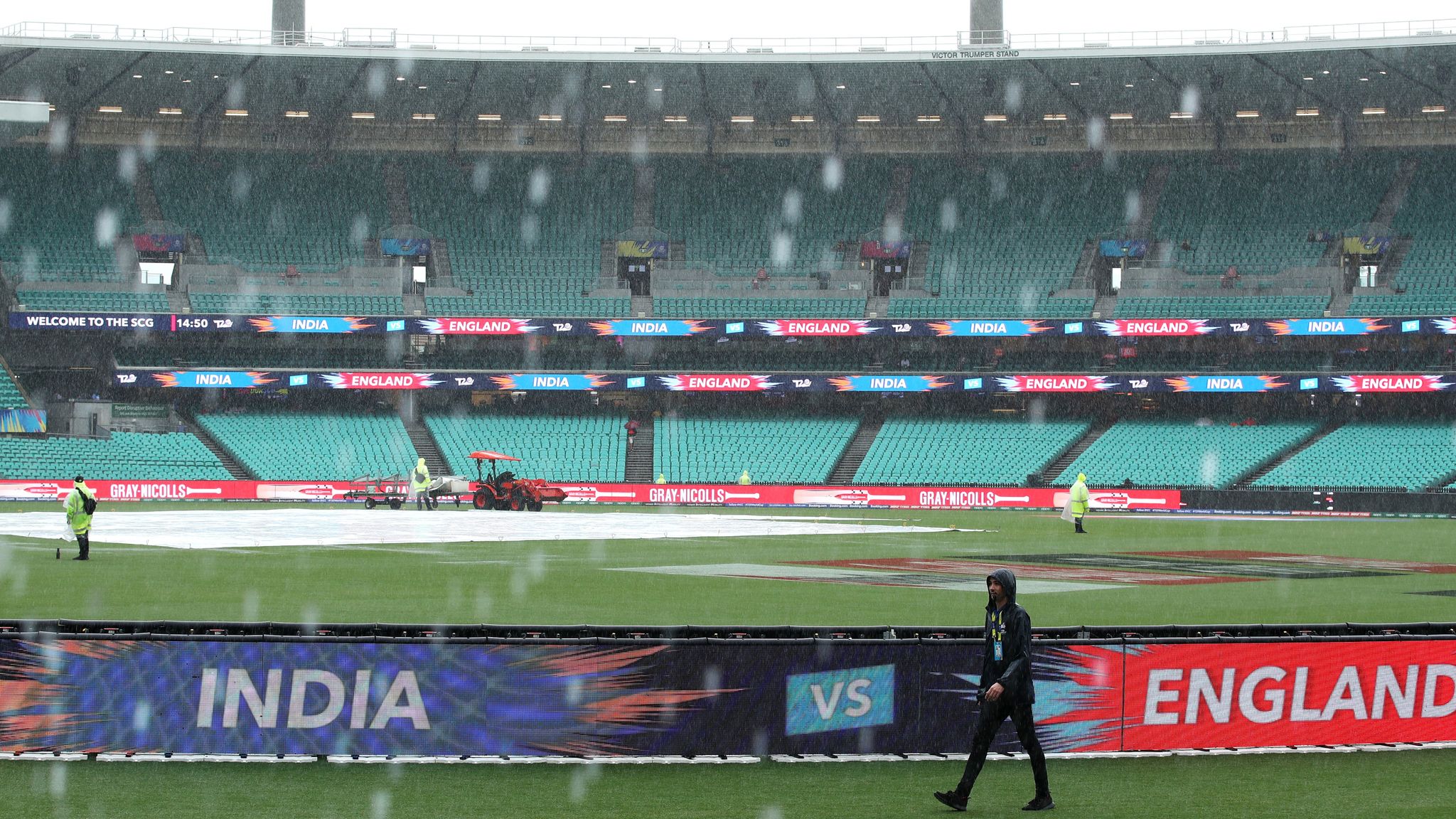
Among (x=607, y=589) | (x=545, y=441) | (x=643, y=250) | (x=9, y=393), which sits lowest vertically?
(x=607, y=589)

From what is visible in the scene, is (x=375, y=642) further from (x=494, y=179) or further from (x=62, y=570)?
(x=494, y=179)

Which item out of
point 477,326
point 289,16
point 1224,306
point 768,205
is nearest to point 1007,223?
point 1224,306

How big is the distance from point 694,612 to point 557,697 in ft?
24.5

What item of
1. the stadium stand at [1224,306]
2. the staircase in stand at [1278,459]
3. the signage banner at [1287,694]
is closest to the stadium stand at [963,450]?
the stadium stand at [1224,306]

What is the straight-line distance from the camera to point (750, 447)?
61031 mm

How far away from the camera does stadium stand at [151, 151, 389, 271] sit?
6569 cm

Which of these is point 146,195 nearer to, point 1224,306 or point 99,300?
point 99,300

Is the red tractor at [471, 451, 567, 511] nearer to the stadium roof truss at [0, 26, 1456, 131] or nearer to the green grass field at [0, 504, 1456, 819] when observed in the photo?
the green grass field at [0, 504, 1456, 819]

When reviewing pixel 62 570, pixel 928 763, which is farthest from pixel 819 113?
pixel 928 763

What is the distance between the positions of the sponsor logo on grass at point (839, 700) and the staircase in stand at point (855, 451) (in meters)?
46.9

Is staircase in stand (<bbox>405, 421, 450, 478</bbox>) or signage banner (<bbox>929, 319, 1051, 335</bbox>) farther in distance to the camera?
signage banner (<bbox>929, 319, 1051, 335</bbox>)

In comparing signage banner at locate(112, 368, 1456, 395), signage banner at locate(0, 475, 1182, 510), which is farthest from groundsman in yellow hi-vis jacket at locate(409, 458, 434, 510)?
signage banner at locate(112, 368, 1456, 395)

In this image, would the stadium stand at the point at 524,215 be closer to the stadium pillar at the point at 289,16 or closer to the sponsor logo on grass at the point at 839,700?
the stadium pillar at the point at 289,16

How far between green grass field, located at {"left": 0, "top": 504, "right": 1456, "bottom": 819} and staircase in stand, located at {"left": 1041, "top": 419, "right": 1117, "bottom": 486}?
53.1 ft
